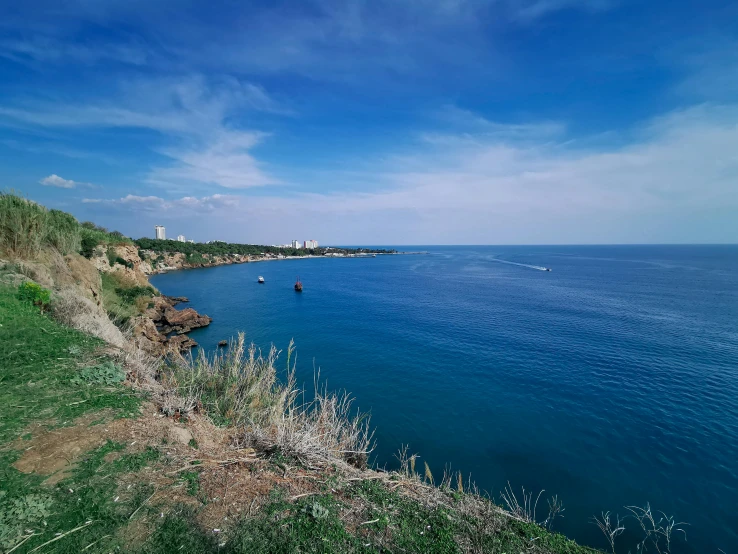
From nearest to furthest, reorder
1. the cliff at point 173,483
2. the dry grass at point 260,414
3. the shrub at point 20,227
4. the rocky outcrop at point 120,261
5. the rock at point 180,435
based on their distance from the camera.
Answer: the cliff at point 173,483
the rock at point 180,435
the dry grass at point 260,414
the shrub at point 20,227
the rocky outcrop at point 120,261

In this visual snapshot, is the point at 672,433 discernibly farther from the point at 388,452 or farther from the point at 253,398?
the point at 253,398

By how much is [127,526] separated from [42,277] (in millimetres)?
14424

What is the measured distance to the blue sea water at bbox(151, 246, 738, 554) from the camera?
1268 centimetres

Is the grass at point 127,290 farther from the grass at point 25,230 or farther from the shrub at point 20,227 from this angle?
the shrub at point 20,227

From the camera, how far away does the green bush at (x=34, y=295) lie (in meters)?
10.1

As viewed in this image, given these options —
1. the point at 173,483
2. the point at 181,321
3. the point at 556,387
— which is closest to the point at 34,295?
the point at 173,483

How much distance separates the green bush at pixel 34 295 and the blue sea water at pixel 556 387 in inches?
522

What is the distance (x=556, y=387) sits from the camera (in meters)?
20.0

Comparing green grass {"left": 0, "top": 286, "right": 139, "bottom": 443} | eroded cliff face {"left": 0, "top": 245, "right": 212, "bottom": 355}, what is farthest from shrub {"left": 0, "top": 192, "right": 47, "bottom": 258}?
green grass {"left": 0, "top": 286, "right": 139, "bottom": 443}

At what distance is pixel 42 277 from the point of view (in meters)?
13.2

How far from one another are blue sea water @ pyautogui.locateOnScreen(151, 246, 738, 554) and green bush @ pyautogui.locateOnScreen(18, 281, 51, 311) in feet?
43.5

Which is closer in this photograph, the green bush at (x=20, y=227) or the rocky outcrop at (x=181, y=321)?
the green bush at (x=20, y=227)

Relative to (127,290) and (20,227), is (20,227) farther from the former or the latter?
(127,290)

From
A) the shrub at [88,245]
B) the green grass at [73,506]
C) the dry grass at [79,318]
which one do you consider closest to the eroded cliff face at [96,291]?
the dry grass at [79,318]
